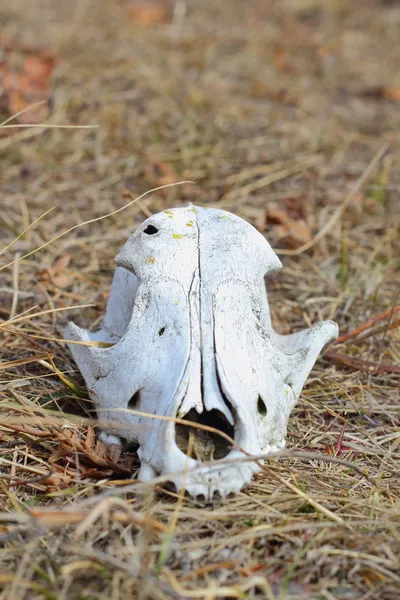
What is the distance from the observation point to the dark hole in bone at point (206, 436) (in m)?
1.98

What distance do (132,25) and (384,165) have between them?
12.1 ft

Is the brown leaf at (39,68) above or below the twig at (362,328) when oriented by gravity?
above

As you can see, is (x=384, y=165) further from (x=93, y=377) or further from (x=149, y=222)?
(x=93, y=377)

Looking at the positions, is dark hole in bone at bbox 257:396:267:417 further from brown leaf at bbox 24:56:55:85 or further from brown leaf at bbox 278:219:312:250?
brown leaf at bbox 24:56:55:85

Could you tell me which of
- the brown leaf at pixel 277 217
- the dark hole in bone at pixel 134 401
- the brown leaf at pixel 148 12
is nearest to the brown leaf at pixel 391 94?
the brown leaf at pixel 148 12

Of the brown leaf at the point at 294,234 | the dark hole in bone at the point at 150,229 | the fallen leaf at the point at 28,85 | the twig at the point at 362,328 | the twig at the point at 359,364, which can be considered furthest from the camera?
the fallen leaf at the point at 28,85

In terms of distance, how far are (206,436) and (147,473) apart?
0.22 m

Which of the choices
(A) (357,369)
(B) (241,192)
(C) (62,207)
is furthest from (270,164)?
(A) (357,369)

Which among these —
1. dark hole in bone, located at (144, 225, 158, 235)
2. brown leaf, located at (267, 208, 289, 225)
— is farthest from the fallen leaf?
dark hole in bone, located at (144, 225, 158, 235)

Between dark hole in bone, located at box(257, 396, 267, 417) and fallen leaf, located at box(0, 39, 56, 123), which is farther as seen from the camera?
fallen leaf, located at box(0, 39, 56, 123)

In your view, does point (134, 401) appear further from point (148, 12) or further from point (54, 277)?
point (148, 12)

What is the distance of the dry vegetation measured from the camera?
5.72ft

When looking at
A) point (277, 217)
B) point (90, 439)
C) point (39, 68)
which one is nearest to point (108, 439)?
point (90, 439)

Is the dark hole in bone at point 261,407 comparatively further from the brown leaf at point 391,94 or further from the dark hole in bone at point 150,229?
the brown leaf at point 391,94
